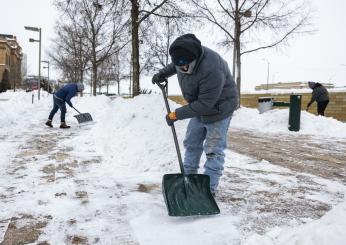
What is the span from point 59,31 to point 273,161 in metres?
26.3

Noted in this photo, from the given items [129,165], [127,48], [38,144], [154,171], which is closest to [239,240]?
[154,171]

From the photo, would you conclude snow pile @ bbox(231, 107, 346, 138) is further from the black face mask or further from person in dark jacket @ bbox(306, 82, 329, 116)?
the black face mask

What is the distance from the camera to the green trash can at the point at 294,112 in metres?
10.8

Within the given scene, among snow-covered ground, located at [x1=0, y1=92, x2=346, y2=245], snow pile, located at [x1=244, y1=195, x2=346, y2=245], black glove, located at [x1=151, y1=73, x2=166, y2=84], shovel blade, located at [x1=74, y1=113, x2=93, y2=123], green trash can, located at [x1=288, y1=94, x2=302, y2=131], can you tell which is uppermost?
black glove, located at [x1=151, y1=73, x2=166, y2=84]

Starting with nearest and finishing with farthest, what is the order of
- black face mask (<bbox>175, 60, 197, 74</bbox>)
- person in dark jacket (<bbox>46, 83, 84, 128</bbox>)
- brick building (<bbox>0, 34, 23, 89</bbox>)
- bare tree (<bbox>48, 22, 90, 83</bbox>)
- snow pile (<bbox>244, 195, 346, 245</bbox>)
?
snow pile (<bbox>244, 195, 346, 245</bbox>) < black face mask (<bbox>175, 60, 197, 74</bbox>) < person in dark jacket (<bbox>46, 83, 84, 128</bbox>) < bare tree (<bbox>48, 22, 90, 83</bbox>) < brick building (<bbox>0, 34, 23, 89</bbox>)

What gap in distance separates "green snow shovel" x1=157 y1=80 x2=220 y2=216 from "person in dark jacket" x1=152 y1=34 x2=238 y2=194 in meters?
0.28

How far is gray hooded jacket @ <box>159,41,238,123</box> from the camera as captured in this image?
3301mm

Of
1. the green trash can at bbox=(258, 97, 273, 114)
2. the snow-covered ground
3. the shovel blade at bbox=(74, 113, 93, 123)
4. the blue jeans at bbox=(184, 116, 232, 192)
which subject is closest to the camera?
the snow-covered ground

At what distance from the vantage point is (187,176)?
3.46 metres

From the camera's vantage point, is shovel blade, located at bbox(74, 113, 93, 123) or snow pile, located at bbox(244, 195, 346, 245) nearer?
snow pile, located at bbox(244, 195, 346, 245)

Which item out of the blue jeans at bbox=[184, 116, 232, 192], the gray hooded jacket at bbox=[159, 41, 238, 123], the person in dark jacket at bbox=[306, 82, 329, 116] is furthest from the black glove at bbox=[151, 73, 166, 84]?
Result: the person in dark jacket at bbox=[306, 82, 329, 116]

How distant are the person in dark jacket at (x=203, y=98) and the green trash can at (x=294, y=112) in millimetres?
7636

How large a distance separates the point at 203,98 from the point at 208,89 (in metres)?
0.10

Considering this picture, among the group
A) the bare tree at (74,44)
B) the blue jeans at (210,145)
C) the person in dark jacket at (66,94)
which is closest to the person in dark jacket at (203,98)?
the blue jeans at (210,145)
